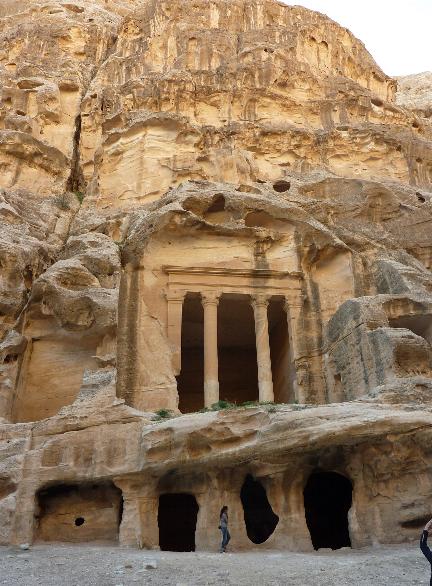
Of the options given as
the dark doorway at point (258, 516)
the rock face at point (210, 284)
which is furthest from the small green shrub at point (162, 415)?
the dark doorway at point (258, 516)

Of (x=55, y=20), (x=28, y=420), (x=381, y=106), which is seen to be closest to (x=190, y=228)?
(x=28, y=420)

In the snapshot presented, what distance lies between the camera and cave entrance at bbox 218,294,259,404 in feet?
73.6

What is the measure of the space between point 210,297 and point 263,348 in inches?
98.7

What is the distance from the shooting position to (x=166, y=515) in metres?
16.8

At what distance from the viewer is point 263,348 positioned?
18.9 m

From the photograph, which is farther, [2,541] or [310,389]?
[310,389]

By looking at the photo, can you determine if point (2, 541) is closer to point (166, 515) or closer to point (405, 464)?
point (166, 515)

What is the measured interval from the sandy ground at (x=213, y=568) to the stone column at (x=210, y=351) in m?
6.93

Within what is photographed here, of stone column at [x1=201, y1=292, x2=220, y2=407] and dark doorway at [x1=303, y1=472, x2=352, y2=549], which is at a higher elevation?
stone column at [x1=201, y1=292, x2=220, y2=407]

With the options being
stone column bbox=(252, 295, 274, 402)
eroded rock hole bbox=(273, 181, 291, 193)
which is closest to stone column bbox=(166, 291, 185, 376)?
stone column bbox=(252, 295, 274, 402)

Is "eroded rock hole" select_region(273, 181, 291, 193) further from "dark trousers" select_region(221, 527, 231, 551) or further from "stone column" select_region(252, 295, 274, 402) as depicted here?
"dark trousers" select_region(221, 527, 231, 551)

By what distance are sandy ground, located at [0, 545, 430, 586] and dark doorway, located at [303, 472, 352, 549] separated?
4.90 m

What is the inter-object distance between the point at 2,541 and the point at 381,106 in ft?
97.9

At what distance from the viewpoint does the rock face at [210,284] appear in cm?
1248
